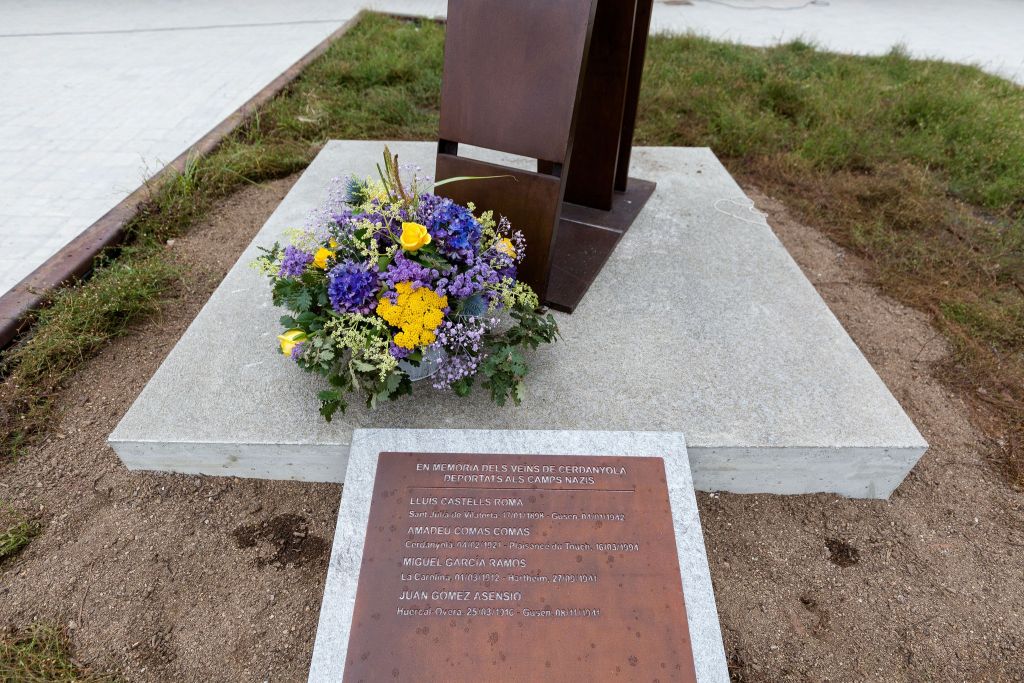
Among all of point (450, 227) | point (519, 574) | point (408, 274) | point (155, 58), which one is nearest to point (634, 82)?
point (450, 227)

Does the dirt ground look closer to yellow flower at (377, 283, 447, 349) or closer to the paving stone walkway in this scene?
yellow flower at (377, 283, 447, 349)

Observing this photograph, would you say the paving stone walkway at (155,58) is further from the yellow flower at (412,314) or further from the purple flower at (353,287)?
the yellow flower at (412,314)

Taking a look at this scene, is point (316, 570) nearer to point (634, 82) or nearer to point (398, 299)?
point (398, 299)

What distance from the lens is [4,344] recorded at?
2.62 meters

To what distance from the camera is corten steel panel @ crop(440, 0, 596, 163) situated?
83.8 inches

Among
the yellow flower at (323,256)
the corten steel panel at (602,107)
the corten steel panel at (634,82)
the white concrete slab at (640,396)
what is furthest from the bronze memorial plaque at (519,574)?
the corten steel panel at (634,82)

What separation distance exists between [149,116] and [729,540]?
193 inches

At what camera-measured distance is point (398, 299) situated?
5.89ft

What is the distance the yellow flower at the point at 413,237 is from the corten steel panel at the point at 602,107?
3.44 ft

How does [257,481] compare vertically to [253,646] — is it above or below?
above

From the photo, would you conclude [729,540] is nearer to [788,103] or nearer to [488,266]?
[488,266]

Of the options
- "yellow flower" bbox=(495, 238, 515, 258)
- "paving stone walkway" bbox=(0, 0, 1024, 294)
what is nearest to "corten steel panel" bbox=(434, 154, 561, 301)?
"yellow flower" bbox=(495, 238, 515, 258)

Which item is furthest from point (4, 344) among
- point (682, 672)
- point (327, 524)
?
point (682, 672)

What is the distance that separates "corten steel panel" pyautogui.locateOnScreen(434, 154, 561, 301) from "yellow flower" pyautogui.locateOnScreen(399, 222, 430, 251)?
23.3 inches
